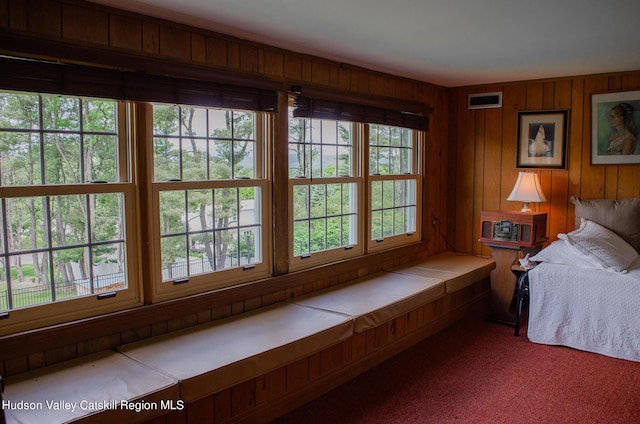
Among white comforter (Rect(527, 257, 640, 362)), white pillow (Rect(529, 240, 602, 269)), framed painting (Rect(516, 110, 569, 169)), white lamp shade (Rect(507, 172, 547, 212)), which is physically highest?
framed painting (Rect(516, 110, 569, 169))

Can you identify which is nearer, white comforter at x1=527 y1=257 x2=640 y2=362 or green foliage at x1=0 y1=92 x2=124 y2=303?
green foliage at x1=0 y1=92 x2=124 y2=303

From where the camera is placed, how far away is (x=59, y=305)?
2463 millimetres

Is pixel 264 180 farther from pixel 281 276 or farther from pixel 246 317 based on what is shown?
pixel 246 317

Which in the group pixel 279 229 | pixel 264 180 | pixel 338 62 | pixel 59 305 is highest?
pixel 338 62

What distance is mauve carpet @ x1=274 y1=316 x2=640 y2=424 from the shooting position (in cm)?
306

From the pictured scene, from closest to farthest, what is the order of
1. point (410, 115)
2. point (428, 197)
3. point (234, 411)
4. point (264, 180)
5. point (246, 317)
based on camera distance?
point (234, 411), point (246, 317), point (264, 180), point (410, 115), point (428, 197)

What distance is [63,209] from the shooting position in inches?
99.2

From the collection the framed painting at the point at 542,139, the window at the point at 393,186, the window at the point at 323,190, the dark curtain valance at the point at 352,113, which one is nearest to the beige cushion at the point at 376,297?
the window at the point at 323,190

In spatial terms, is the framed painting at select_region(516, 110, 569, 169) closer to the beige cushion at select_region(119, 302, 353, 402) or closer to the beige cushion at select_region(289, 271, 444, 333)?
the beige cushion at select_region(289, 271, 444, 333)

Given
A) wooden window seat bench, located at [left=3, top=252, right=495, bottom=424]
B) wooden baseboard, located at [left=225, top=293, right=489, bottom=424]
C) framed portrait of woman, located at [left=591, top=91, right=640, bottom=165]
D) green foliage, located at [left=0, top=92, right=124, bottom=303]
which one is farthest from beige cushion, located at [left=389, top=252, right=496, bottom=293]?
green foliage, located at [left=0, top=92, right=124, bottom=303]

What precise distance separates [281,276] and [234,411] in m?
0.97

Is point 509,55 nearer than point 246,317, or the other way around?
point 246,317

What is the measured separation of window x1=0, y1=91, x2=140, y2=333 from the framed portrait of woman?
4.14m

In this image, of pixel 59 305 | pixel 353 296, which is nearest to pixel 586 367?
pixel 353 296
